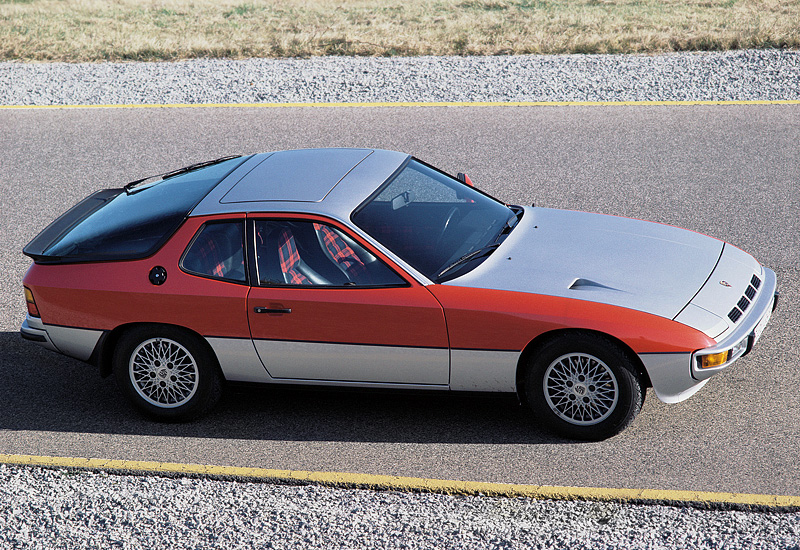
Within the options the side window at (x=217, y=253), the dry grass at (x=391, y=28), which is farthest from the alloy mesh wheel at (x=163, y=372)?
the dry grass at (x=391, y=28)

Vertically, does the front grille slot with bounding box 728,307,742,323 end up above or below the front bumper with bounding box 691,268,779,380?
above

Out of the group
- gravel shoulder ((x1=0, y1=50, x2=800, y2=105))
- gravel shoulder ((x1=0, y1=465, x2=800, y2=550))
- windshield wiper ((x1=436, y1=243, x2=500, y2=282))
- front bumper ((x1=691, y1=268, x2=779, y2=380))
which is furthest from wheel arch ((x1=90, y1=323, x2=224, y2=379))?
gravel shoulder ((x1=0, y1=50, x2=800, y2=105))

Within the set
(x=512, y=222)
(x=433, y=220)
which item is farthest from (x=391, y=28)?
(x=433, y=220)

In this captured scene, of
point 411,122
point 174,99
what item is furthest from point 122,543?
point 174,99

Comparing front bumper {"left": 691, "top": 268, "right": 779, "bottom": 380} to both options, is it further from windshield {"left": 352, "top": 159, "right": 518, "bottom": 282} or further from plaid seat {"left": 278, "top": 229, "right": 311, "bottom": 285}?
plaid seat {"left": 278, "top": 229, "right": 311, "bottom": 285}

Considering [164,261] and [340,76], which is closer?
[164,261]

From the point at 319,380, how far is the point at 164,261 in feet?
4.02

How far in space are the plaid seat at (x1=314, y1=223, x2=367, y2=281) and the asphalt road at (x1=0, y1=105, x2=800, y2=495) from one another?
0.79 meters

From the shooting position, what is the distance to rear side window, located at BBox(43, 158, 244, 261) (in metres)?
5.55

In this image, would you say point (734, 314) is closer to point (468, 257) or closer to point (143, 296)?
point (468, 257)

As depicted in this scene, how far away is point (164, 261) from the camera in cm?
543

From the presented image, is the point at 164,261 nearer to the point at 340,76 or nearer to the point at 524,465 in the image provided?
the point at 524,465

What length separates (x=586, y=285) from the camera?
5.13 meters

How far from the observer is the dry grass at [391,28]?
45.9 feet
